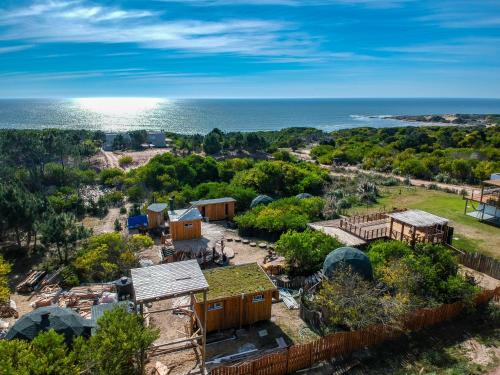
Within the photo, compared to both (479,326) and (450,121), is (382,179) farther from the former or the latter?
(450,121)

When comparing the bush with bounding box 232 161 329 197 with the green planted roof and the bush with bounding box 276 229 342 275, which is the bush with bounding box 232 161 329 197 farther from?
the green planted roof

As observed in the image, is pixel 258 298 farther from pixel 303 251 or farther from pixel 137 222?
pixel 137 222

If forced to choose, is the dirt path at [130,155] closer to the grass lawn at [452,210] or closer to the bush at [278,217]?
the bush at [278,217]

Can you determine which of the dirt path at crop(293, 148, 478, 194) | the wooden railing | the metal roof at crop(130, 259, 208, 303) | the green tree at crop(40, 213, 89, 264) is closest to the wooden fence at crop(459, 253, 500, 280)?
the wooden railing

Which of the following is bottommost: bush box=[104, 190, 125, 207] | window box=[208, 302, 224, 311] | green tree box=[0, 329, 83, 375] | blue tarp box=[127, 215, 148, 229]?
bush box=[104, 190, 125, 207]

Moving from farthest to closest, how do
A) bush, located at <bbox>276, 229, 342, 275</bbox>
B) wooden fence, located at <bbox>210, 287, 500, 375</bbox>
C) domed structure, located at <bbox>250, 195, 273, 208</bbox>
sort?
domed structure, located at <bbox>250, 195, 273, 208</bbox> → bush, located at <bbox>276, 229, 342, 275</bbox> → wooden fence, located at <bbox>210, 287, 500, 375</bbox>

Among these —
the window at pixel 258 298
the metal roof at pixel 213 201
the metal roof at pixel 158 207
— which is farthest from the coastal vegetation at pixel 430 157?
the window at pixel 258 298

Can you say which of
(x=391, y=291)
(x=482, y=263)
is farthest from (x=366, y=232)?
(x=391, y=291)

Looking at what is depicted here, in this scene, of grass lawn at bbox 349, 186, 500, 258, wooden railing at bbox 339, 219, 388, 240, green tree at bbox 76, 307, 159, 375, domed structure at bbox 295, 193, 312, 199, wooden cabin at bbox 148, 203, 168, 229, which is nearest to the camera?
green tree at bbox 76, 307, 159, 375
